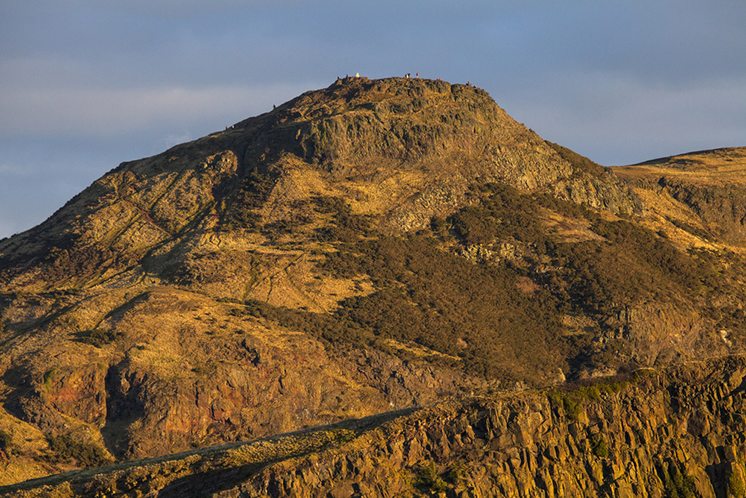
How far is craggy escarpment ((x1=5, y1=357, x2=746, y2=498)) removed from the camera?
7294 cm

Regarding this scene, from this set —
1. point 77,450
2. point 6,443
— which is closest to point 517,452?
point 77,450

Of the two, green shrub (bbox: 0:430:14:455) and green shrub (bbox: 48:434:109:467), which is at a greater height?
green shrub (bbox: 0:430:14:455)

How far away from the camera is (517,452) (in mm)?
75000

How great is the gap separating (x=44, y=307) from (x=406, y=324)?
133ft

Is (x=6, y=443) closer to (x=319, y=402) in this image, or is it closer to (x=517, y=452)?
(x=319, y=402)

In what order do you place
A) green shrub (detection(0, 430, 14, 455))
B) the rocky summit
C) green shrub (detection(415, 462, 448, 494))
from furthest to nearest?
green shrub (detection(0, 430, 14, 455)), the rocky summit, green shrub (detection(415, 462, 448, 494))

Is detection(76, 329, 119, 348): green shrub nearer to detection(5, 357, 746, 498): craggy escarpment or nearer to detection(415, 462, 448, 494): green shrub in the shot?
detection(5, 357, 746, 498): craggy escarpment

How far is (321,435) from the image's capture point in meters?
79.0

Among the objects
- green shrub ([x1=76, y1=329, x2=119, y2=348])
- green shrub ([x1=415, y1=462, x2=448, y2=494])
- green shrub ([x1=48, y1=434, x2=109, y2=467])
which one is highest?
green shrub ([x1=76, y1=329, x2=119, y2=348])

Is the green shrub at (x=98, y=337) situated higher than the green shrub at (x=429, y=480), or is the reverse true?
the green shrub at (x=98, y=337)

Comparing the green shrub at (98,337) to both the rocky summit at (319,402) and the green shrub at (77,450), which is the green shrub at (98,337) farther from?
the green shrub at (77,450)

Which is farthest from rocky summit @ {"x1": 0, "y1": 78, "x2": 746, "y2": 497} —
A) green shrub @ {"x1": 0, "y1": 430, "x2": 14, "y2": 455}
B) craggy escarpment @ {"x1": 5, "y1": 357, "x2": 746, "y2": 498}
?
green shrub @ {"x1": 0, "y1": 430, "x2": 14, "y2": 455}

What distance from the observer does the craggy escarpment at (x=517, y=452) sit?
72938mm

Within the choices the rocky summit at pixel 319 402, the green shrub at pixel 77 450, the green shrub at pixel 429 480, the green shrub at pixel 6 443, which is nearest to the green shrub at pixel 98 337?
the rocky summit at pixel 319 402
